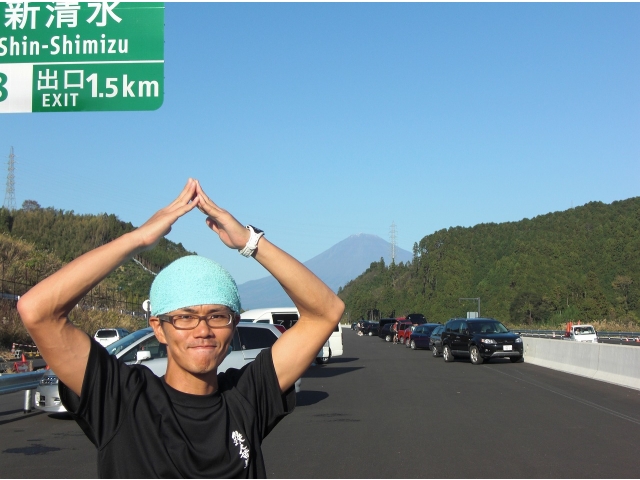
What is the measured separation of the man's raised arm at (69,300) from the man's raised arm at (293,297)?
260 mm

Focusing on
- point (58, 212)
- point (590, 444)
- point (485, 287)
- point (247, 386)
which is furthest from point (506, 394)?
point (485, 287)

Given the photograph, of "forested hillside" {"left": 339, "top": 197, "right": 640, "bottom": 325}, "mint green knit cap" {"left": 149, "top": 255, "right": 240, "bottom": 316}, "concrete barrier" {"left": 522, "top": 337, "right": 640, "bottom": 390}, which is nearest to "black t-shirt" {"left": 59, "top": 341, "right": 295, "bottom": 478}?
"mint green knit cap" {"left": 149, "top": 255, "right": 240, "bottom": 316}

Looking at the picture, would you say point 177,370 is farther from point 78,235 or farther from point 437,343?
point 78,235

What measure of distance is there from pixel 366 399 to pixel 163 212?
1413 centimetres

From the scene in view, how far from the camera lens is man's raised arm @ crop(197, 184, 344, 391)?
291cm

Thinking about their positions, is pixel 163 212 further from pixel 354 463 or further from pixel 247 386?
pixel 354 463

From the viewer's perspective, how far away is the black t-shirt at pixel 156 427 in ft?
8.61

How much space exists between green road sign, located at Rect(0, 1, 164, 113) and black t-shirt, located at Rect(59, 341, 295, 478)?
22.1ft

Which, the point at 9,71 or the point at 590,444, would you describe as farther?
the point at 590,444

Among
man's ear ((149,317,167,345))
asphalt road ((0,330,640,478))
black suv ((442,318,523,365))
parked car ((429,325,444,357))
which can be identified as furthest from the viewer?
parked car ((429,325,444,357))

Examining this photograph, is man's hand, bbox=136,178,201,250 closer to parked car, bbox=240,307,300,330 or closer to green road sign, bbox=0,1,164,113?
green road sign, bbox=0,1,164,113

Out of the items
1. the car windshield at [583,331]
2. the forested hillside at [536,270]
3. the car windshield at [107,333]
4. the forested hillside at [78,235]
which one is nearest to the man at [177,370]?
the car windshield at [107,333]

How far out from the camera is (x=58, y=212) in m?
92.6

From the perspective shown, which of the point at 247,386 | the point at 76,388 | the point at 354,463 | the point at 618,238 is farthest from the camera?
the point at 618,238
